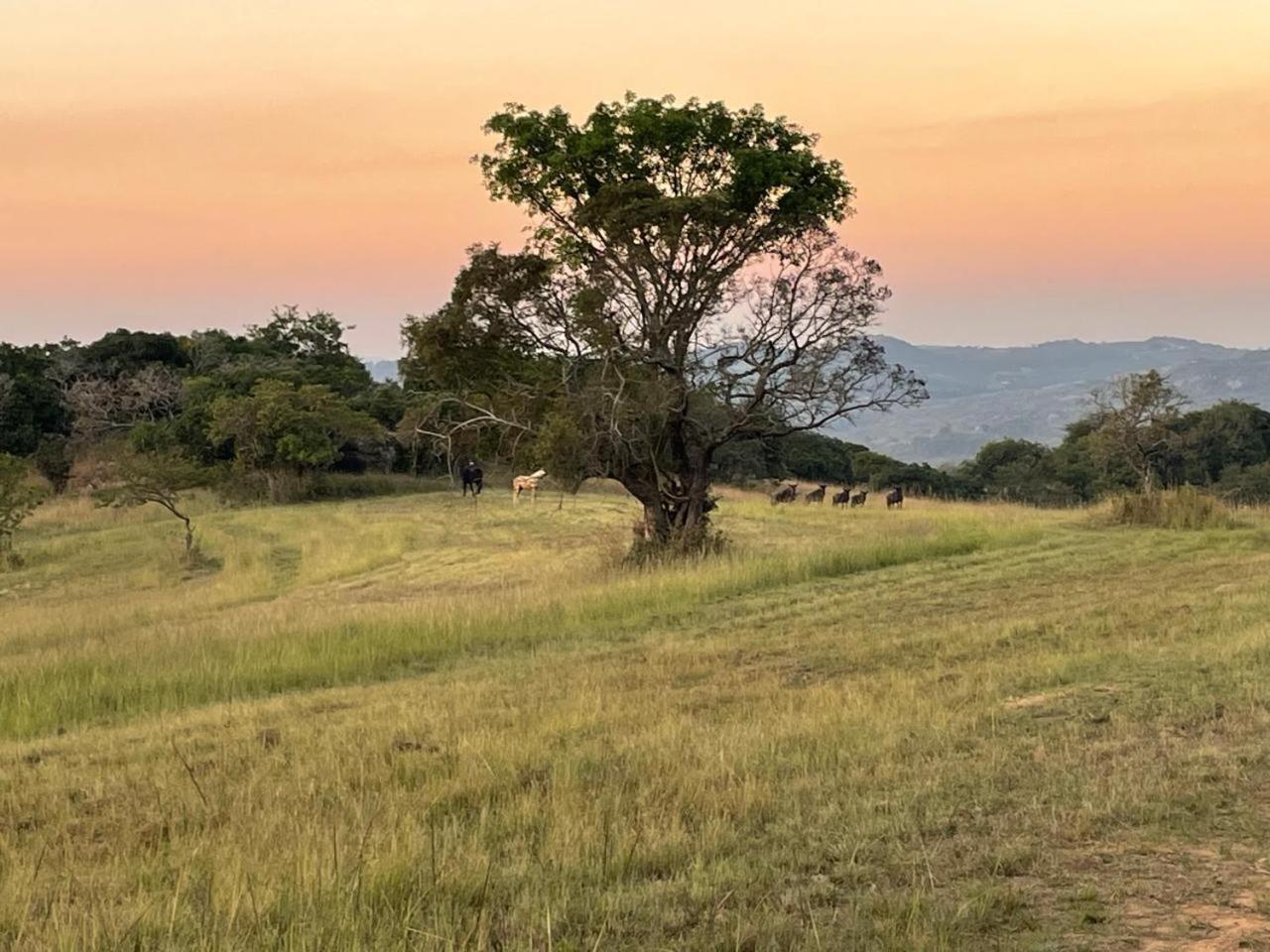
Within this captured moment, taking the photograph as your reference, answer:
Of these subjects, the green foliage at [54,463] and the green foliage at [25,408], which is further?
the green foliage at [25,408]

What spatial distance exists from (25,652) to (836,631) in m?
9.94

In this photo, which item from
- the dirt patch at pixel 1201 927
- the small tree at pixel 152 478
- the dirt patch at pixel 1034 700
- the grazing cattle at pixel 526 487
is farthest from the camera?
the grazing cattle at pixel 526 487

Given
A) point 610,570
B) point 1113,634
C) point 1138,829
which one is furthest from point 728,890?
point 610,570

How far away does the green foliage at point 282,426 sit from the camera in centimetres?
4291

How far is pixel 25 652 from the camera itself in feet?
42.8

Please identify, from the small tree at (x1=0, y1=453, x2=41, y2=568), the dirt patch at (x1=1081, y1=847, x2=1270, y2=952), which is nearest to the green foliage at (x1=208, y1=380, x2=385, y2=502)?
the small tree at (x1=0, y1=453, x2=41, y2=568)

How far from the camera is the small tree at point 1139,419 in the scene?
137 feet

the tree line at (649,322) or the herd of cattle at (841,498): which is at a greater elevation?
the tree line at (649,322)

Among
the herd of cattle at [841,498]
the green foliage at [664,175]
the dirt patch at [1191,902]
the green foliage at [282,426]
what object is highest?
the green foliage at [664,175]

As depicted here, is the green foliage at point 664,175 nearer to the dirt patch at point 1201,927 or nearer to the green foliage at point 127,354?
the dirt patch at point 1201,927

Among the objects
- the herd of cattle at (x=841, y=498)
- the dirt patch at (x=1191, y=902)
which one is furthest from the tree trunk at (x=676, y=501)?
the dirt patch at (x=1191, y=902)

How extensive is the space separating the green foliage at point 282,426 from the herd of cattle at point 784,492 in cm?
584

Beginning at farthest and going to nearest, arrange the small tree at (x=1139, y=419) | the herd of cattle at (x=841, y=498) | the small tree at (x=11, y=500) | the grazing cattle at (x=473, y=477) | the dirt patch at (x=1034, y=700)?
the small tree at (x=1139, y=419), the grazing cattle at (x=473, y=477), the herd of cattle at (x=841, y=498), the small tree at (x=11, y=500), the dirt patch at (x=1034, y=700)

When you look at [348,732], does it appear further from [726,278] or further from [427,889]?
[726,278]
